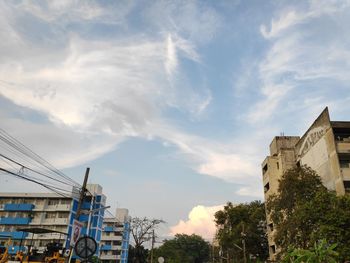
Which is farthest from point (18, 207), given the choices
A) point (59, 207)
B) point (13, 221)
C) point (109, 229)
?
point (109, 229)

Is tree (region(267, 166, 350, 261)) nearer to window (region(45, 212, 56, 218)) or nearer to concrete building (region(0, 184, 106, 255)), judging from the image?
concrete building (region(0, 184, 106, 255))

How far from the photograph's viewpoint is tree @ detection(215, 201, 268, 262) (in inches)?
2156

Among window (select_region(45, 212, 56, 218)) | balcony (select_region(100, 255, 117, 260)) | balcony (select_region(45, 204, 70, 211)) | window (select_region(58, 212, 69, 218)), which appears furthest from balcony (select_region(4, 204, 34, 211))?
balcony (select_region(100, 255, 117, 260))

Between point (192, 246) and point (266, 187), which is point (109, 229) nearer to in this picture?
point (192, 246)

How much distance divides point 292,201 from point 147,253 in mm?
58952

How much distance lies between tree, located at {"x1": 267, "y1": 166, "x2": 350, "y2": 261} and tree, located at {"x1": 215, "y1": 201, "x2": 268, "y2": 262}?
20133 mm

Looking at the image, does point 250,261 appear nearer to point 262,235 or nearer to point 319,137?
Answer: point 262,235

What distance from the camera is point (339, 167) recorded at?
1325 inches

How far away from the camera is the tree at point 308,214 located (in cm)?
2667

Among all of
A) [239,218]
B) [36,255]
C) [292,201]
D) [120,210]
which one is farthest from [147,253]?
[36,255]

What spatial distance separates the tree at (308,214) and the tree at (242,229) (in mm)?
20133

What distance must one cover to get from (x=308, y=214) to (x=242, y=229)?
1059 inches

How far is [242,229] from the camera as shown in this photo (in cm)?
5416

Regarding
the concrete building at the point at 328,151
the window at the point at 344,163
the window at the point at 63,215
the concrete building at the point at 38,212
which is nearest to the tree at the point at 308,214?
the concrete building at the point at 328,151
